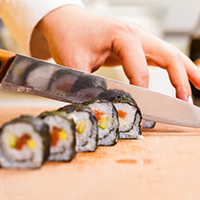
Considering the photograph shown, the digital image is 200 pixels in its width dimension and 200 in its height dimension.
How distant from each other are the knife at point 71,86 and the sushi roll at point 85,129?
29 cm

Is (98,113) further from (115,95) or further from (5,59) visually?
(5,59)

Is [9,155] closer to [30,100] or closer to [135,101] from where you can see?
[135,101]

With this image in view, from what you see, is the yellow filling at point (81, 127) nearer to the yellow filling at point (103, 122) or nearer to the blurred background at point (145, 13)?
the yellow filling at point (103, 122)

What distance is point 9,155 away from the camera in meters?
0.94

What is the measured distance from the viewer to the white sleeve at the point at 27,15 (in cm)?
178

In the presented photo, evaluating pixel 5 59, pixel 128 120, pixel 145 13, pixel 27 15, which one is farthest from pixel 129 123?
pixel 145 13

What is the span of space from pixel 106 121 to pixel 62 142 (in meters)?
0.30

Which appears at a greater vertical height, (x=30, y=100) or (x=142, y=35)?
(x=142, y=35)

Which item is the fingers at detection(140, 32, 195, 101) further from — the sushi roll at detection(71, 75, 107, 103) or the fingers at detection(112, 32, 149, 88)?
the sushi roll at detection(71, 75, 107, 103)

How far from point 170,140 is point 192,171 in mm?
360

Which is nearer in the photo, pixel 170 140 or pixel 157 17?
pixel 170 140

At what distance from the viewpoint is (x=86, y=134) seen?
1.13 metres

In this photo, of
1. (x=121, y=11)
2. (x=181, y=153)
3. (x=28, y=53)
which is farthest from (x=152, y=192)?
(x=121, y=11)

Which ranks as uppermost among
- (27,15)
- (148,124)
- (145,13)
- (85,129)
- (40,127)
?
(27,15)
